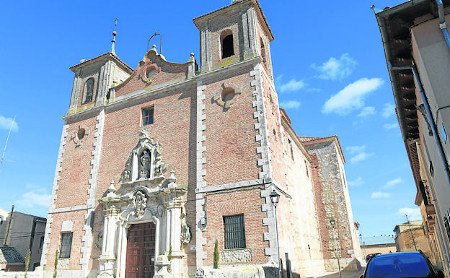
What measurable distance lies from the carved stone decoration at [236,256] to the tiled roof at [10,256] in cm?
1879

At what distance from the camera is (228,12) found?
60.3 feet

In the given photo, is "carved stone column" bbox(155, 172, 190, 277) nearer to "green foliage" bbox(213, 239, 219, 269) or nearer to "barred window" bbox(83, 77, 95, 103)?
"green foliage" bbox(213, 239, 219, 269)

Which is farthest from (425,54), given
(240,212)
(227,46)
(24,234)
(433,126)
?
(24,234)

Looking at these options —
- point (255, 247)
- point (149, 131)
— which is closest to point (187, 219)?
point (255, 247)

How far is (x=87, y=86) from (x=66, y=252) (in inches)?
420

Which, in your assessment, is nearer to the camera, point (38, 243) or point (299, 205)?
point (299, 205)

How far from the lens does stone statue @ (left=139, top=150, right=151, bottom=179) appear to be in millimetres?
16844

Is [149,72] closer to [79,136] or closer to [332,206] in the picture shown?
[79,136]

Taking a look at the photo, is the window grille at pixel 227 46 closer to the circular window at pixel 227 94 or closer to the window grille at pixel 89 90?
Answer: the circular window at pixel 227 94

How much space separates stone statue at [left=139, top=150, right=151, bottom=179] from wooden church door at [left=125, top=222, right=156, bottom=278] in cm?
248

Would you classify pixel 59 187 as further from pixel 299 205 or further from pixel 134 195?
pixel 299 205

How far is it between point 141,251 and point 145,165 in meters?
4.28

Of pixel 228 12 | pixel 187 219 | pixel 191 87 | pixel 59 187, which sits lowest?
pixel 187 219

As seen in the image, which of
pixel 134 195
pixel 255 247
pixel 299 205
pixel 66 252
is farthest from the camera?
pixel 299 205
